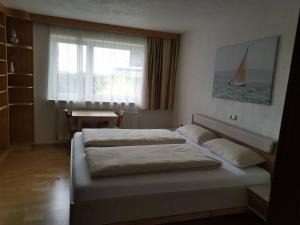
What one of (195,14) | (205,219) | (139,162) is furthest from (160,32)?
(205,219)

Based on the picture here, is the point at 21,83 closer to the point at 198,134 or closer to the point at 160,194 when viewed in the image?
the point at 198,134

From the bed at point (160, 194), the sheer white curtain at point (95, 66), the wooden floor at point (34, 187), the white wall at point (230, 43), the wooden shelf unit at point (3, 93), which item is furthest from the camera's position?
the sheer white curtain at point (95, 66)

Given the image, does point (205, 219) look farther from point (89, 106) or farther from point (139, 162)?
point (89, 106)

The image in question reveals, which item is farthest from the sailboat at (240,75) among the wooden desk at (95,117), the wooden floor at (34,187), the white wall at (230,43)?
Result: the wooden floor at (34,187)

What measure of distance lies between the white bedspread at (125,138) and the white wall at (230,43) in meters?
0.91

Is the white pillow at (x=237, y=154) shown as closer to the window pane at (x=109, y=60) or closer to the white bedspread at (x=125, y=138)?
the white bedspread at (x=125, y=138)

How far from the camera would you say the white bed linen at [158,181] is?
1.95m

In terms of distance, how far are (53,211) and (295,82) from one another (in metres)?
2.57

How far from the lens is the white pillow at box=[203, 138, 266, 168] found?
2.54 m

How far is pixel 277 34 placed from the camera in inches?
101

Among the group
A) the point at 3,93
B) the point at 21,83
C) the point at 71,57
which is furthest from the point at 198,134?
the point at 21,83

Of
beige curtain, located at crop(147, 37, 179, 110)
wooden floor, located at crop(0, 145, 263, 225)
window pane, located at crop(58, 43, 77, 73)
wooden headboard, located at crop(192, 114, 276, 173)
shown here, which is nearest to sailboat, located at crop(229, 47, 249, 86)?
wooden headboard, located at crop(192, 114, 276, 173)

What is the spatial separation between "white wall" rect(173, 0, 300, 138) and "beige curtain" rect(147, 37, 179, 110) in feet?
0.62

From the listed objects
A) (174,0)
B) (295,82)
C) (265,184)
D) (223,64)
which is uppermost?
(174,0)
